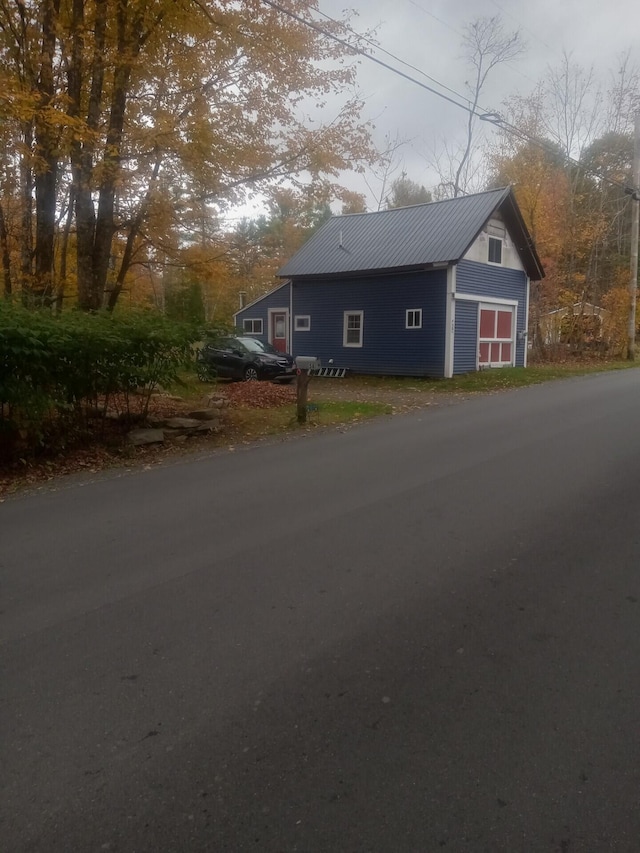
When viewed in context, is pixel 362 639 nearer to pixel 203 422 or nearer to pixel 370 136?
pixel 203 422

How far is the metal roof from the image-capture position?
22.5 meters

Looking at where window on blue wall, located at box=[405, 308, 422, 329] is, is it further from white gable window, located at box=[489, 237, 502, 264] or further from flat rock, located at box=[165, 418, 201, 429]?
flat rock, located at box=[165, 418, 201, 429]

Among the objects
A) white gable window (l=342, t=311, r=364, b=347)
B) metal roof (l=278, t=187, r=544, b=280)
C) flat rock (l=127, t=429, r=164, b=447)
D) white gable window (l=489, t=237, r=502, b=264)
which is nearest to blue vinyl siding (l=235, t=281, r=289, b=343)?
metal roof (l=278, t=187, r=544, b=280)

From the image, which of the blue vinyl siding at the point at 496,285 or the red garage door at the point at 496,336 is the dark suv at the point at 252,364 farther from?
the red garage door at the point at 496,336

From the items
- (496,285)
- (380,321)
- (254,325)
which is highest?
(496,285)

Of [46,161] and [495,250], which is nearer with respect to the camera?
[46,161]

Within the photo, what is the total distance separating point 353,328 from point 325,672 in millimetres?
22068

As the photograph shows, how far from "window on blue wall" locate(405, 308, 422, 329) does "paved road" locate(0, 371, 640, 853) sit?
53.7ft

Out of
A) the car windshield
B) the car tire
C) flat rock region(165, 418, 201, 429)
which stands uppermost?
the car windshield

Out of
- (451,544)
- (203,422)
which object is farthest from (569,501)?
(203,422)

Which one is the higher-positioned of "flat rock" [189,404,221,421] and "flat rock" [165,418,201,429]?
"flat rock" [189,404,221,421]

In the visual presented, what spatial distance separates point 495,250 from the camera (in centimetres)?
2436

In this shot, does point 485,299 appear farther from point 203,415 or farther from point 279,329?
point 203,415

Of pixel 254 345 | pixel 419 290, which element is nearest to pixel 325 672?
pixel 254 345
